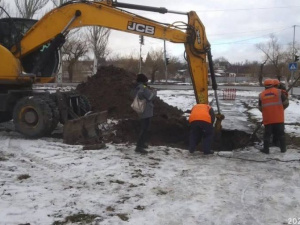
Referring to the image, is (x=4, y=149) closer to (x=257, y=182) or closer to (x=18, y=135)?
(x=18, y=135)

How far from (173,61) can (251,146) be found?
66209 millimetres

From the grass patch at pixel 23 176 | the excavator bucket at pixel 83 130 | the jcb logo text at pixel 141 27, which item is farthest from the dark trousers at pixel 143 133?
the grass patch at pixel 23 176

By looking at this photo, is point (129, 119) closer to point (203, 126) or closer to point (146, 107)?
point (146, 107)

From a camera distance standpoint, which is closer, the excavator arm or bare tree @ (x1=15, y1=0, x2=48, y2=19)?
the excavator arm

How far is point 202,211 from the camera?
4.60 meters

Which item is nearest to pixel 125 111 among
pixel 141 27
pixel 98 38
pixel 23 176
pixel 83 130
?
pixel 83 130

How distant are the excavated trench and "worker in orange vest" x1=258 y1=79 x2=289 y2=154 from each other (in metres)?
1.01

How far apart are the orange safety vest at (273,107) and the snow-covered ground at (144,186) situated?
75 centimetres

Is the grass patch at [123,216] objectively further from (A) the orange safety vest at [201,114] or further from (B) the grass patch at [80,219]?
(A) the orange safety vest at [201,114]

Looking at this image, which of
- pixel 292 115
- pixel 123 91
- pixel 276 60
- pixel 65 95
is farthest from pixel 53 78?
pixel 276 60

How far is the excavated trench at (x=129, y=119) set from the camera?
9461mm

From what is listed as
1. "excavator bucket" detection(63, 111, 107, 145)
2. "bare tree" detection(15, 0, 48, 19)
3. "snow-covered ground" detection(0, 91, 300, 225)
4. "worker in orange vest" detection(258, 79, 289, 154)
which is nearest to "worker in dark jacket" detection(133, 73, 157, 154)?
"snow-covered ground" detection(0, 91, 300, 225)

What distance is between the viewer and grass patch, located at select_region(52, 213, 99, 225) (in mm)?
4207

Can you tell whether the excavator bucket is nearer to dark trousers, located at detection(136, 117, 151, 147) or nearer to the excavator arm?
dark trousers, located at detection(136, 117, 151, 147)
